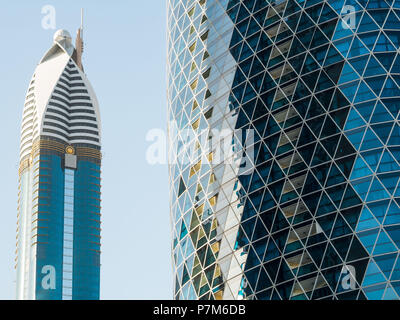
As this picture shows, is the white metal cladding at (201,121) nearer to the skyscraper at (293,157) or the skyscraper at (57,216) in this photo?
the skyscraper at (293,157)

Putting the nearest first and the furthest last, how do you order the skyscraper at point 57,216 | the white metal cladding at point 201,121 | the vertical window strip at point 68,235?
the white metal cladding at point 201,121 < the vertical window strip at point 68,235 < the skyscraper at point 57,216

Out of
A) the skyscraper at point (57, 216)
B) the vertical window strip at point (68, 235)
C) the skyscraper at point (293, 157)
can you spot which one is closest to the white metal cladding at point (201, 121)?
the skyscraper at point (293, 157)

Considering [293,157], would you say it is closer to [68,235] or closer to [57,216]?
[68,235]

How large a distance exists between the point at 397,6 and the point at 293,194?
17626 mm

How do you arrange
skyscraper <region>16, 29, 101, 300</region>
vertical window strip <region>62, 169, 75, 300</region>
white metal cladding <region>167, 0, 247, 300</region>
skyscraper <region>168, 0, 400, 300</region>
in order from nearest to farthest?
skyscraper <region>168, 0, 400, 300</region>, white metal cladding <region>167, 0, 247, 300</region>, vertical window strip <region>62, 169, 75, 300</region>, skyscraper <region>16, 29, 101, 300</region>

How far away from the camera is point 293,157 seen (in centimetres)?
6588

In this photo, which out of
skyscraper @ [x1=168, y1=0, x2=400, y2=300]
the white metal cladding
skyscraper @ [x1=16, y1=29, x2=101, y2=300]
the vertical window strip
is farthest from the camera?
skyscraper @ [x1=16, y1=29, x2=101, y2=300]

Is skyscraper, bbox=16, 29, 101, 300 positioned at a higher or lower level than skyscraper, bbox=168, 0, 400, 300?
higher

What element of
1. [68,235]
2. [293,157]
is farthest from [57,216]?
[293,157]

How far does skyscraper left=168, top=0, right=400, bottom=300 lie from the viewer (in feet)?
196

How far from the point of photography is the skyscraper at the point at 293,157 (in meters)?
59.8

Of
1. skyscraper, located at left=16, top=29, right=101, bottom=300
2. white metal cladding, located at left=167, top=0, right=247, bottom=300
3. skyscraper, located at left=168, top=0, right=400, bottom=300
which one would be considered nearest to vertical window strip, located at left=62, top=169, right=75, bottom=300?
skyscraper, located at left=16, top=29, right=101, bottom=300

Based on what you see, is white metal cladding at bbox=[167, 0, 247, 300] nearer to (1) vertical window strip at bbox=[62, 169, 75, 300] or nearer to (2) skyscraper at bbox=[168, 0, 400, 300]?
(2) skyscraper at bbox=[168, 0, 400, 300]

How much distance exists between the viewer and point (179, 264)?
74.5 meters
